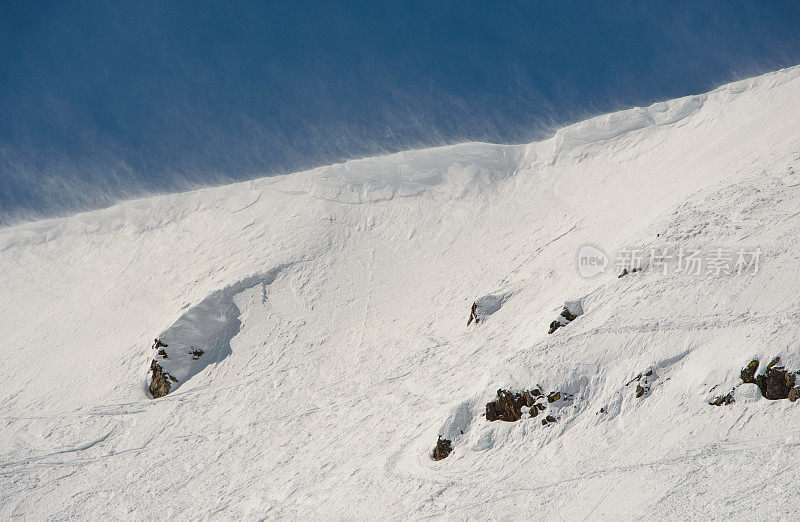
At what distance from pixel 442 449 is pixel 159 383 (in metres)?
15.5

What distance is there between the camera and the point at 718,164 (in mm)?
29156

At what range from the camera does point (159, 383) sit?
96.8 feet

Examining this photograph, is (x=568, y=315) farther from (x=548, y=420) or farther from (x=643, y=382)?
(x=548, y=420)

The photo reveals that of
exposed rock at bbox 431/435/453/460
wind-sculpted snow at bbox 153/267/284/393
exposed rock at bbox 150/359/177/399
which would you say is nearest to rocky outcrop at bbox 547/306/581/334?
exposed rock at bbox 431/435/453/460

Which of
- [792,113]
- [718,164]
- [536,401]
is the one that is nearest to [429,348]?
[536,401]

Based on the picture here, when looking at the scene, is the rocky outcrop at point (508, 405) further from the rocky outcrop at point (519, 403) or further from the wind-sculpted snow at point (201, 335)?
the wind-sculpted snow at point (201, 335)

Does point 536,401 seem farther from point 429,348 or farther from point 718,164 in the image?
point 718,164

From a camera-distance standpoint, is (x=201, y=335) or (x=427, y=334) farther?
(x=201, y=335)

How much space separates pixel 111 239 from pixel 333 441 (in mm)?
27804

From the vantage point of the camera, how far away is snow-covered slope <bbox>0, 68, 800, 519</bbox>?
55.3ft

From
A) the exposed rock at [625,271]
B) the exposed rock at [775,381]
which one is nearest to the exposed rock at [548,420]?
the exposed rock at [775,381]

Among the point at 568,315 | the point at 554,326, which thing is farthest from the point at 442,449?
the point at 568,315

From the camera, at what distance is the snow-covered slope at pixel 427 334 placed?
16.9 metres

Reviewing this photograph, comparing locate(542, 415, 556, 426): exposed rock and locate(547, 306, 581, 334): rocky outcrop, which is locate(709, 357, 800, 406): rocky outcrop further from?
locate(547, 306, 581, 334): rocky outcrop
